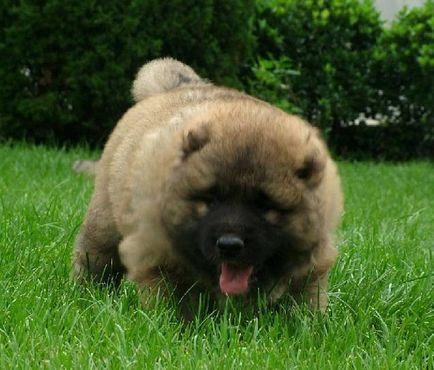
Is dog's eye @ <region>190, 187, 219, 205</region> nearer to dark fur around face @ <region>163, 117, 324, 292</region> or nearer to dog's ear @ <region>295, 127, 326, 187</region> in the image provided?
dark fur around face @ <region>163, 117, 324, 292</region>

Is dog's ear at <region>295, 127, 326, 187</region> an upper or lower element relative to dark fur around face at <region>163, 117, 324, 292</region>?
upper

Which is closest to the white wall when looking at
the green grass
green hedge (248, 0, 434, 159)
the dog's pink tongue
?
green hedge (248, 0, 434, 159)

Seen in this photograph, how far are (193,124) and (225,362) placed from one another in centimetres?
102

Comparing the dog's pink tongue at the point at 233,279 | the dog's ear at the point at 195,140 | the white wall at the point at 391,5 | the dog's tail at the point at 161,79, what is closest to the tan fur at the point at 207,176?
the dog's ear at the point at 195,140

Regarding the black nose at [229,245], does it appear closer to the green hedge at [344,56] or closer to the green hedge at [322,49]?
the green hedge at [344,56]

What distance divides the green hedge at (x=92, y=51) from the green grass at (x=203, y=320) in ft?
12.6

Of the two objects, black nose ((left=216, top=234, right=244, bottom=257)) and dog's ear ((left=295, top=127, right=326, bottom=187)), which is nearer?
black nose ((left=216, top=234, right=244, bottom=257))

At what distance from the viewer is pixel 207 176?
360 cm

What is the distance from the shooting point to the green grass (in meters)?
3.28

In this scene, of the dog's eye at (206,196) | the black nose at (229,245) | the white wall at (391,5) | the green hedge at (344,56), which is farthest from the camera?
the white wall at (391,5)

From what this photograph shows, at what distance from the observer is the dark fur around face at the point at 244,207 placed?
3.53 metres

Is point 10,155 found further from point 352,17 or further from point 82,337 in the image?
point 82,337

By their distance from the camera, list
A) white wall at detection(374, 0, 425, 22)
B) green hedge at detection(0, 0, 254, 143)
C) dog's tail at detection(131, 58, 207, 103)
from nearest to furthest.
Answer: dog's tail at detection(131, 58, 207, 103) < green hedge at detection(0, 0, 254, 143) < white wall at detection(374, 0, 425, 22)

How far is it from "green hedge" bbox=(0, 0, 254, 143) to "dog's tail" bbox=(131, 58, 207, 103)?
14.4 ft
